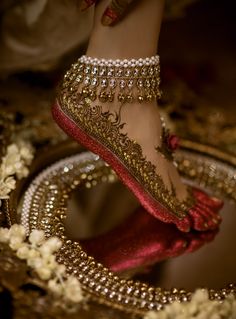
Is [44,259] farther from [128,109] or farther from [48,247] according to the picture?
[128,109]

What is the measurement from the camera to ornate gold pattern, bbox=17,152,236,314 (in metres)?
0.68

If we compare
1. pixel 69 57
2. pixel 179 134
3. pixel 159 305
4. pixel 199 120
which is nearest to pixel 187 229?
pixel 159 305

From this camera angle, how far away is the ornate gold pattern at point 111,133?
2.49ft

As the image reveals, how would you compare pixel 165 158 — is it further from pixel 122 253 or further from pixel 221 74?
pixel 221 74

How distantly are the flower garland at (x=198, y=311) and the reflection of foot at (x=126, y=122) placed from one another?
205 millimetres

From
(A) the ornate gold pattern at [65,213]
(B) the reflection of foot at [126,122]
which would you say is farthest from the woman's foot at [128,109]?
(A) the ornate gold pattern at [65,213]

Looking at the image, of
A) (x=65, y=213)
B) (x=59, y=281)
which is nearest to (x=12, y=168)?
(x=65, y=213)

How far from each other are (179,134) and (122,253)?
37 cm

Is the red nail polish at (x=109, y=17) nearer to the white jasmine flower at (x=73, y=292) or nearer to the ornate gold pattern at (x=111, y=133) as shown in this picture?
the ornate gold pattern at (x=111, y=133)

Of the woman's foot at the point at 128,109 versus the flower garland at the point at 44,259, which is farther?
the woman's foot at the point at 128,109

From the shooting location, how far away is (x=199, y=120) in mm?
1184

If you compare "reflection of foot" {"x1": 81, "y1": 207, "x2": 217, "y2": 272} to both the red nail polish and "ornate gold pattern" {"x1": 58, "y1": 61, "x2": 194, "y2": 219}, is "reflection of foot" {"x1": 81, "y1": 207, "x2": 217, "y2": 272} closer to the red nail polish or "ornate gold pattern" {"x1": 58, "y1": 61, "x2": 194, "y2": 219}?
"ornate gold pattern" {"x1": 58, "y1": 61, "x2": 194, "y2": 219}

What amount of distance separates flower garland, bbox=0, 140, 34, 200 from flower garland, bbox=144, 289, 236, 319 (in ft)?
0.88

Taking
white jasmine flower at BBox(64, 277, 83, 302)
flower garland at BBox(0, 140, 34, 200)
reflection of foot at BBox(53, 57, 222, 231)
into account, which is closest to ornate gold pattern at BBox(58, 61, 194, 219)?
reflection of foot at BBox(53, 57, 222, 231)
